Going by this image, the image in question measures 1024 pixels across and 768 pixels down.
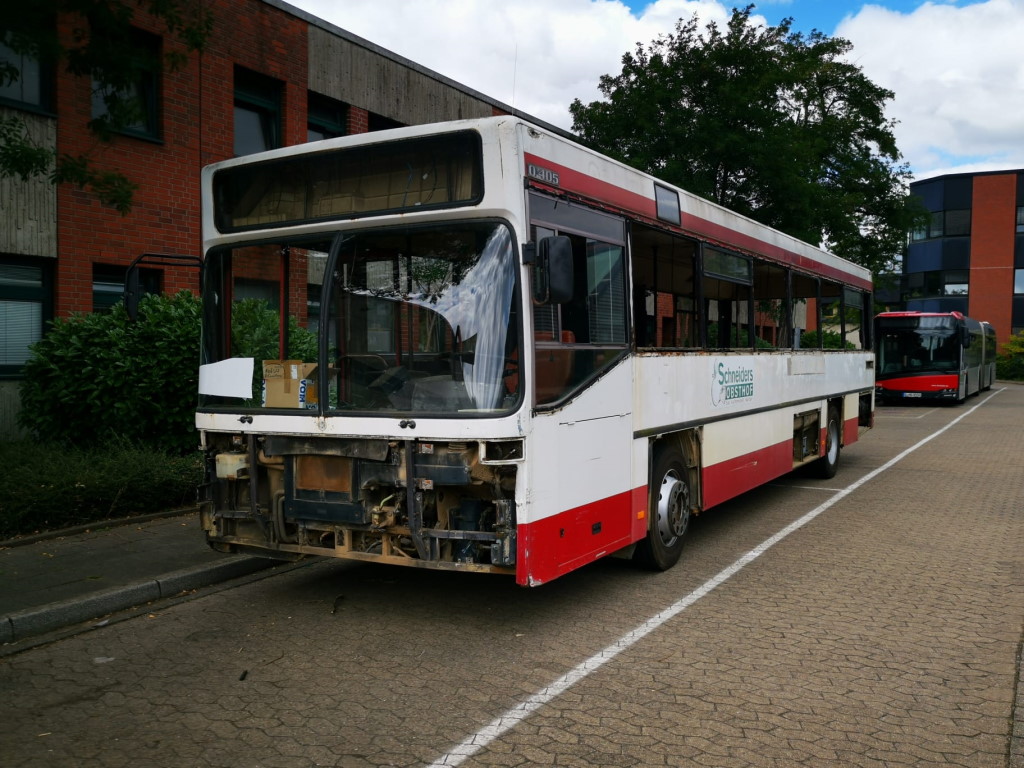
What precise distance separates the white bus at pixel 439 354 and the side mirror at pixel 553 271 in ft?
0.04

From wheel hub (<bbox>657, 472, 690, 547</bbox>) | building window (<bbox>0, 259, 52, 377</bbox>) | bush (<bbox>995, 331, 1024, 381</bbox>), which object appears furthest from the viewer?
bush (<bbox>995, 331, 1024, 381</bbox>)

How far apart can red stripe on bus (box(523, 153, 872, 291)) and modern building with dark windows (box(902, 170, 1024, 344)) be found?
5705cm

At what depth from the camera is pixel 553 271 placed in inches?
198

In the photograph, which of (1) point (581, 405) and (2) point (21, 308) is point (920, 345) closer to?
(2) point (21, 308)

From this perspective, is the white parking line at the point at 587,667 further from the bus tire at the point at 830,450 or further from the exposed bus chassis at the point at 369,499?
the bus tire at the point at 830,450

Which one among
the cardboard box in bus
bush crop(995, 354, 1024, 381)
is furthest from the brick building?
bush crop(995, 354, 1024, 381)

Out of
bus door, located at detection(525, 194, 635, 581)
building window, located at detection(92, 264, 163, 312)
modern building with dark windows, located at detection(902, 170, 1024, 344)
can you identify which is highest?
modern building with dark windows, located at detection(902, 170, 1024, 344)

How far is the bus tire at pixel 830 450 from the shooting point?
12242mm

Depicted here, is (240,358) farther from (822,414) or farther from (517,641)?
(822,414)

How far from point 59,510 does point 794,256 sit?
26.3 feet

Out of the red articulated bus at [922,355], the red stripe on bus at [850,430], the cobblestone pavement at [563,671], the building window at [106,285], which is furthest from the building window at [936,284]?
the building window at [106,285]

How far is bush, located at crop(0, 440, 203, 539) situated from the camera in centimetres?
781

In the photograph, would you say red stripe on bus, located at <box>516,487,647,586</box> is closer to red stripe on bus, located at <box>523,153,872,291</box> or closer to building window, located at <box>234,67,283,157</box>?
red stripe on bus, located at <box>523,153,872,291</box>

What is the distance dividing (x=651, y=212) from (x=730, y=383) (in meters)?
2.22
